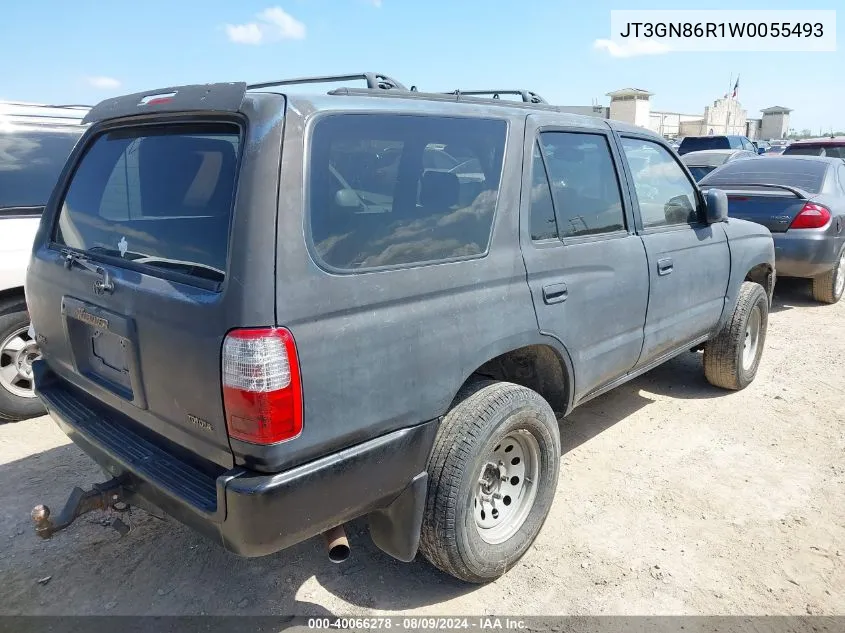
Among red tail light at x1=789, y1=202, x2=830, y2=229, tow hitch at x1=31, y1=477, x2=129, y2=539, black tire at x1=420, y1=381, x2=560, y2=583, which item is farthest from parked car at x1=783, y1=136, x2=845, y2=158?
tow hitch at x1=31, y1=477, x2=129, y2=539

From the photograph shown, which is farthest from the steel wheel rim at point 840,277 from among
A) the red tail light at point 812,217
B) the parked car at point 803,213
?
the red tail light at point 812,217

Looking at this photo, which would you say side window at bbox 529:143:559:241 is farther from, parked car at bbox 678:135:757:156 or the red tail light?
parked car at bbox 678:135:757:156

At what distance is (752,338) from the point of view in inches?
195

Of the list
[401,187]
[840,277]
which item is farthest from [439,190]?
[840,277]

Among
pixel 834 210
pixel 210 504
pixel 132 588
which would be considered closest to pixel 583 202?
pixel 210 504

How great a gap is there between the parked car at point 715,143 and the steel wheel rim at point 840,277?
1118 centimetres

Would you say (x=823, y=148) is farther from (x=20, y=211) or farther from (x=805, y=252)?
(x=20, y=211)

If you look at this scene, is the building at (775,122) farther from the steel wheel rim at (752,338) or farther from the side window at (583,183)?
the side window at (583,183)

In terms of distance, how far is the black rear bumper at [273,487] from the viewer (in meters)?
1.93

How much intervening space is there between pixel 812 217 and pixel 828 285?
3.32ft

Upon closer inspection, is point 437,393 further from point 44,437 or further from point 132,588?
point 44,437

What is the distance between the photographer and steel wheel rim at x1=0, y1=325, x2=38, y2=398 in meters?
4.15

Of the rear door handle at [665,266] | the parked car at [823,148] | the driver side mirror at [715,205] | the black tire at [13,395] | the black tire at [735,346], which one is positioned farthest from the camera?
the parked car at [823,148]

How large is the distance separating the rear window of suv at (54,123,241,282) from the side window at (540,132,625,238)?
1.52 m
